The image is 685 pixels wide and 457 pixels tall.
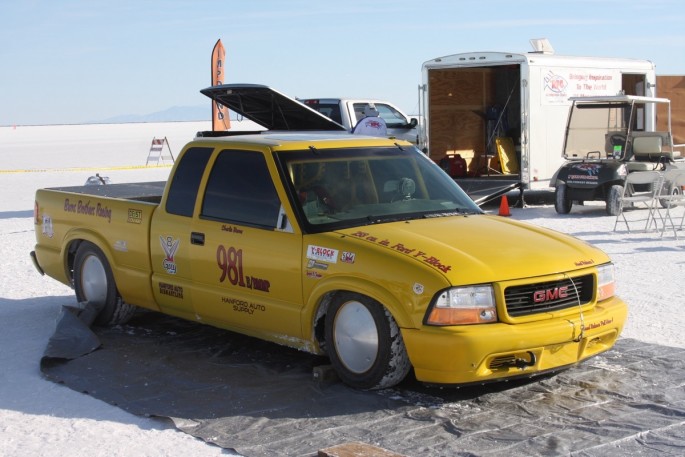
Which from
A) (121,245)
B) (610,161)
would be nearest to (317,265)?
(121,245)

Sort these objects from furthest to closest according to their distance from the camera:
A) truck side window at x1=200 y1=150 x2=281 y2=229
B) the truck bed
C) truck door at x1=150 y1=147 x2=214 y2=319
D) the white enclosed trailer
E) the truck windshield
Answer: the white enclosed trailer → the truck bed → truck door at x1=150 y1=147 x2=214 y2=319 → truck side window at x1=200 y1=150 x2=281 y2=229 → the truck windshield

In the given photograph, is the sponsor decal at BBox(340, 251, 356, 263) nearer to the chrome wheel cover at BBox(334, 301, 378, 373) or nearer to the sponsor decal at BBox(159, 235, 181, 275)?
the chrome wheel cover at BBox(334, 301, 378, 373)

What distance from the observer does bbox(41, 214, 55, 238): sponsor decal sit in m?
9.07

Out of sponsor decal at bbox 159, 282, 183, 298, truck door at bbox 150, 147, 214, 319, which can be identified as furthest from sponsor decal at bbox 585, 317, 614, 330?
sponsor decal at bbox 159, 282, 183, 298

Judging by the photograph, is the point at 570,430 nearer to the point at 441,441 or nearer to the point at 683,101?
the point at 441,441

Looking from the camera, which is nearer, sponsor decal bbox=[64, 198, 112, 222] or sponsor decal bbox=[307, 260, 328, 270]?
sponsor decal bbox=[307, 260, 328, 270]

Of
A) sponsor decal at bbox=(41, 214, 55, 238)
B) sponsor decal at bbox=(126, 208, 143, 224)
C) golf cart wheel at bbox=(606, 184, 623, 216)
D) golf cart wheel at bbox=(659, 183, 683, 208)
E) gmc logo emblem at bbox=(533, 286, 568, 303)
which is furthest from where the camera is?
golf cart wheel at bbox=(606, 184, 623, 216)

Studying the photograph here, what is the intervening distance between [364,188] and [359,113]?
1477cm

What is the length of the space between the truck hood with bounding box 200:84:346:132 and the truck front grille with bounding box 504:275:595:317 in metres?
8.94

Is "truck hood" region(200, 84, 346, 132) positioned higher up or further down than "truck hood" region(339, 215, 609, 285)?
higher up

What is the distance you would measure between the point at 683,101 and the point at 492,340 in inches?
1067

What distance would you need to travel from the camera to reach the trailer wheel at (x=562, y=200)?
17000 mm

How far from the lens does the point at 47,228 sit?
9133 mm

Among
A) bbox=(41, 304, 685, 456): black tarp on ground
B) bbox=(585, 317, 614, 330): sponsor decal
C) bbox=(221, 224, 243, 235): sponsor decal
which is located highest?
bbox=(221, 224, 243, 235): sponsor decal
